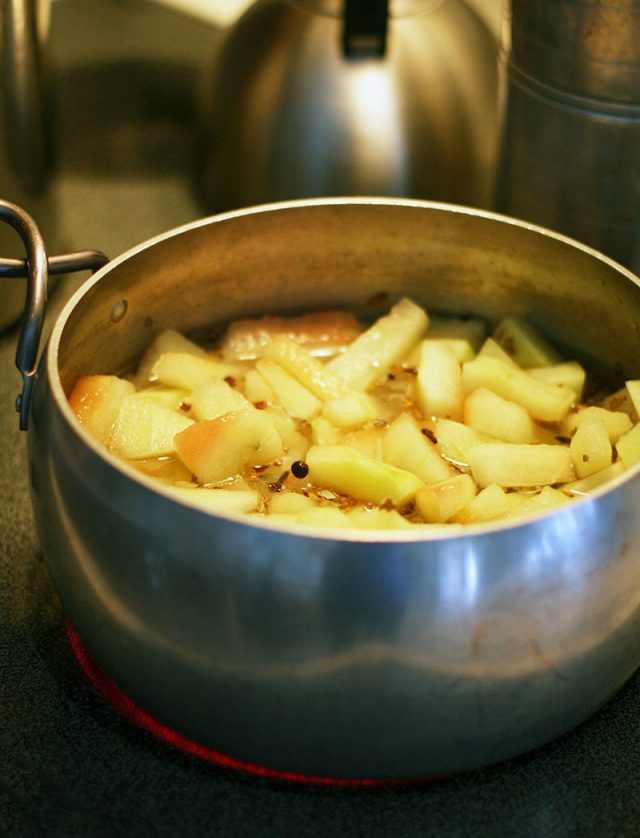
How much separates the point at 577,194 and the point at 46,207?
610 mm

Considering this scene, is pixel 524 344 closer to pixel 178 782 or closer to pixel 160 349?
pixel 160 349

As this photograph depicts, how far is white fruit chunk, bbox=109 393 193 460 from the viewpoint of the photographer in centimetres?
93

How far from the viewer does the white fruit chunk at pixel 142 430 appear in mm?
928

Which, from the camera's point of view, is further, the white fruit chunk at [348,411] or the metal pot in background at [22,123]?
the metal pot in background at [22,123]

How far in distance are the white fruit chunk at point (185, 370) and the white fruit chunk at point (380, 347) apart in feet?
0.35

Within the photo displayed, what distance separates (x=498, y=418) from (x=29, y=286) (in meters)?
0.41

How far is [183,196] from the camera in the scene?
5.02ft

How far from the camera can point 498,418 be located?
98cm

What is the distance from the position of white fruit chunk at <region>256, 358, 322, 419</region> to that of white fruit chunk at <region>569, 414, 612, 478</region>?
0.23 m

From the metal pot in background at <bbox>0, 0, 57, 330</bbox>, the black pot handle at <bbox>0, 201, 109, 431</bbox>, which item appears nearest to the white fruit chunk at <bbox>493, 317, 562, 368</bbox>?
the black pot handle at <bbox>0, 201, 109, 431</bbox>

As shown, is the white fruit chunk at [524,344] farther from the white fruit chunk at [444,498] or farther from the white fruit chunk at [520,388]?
the white fruit chunk at [444,498]

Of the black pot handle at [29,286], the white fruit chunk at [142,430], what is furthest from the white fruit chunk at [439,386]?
the black pot handle at [29,286]

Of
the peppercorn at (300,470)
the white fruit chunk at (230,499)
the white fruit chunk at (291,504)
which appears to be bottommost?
the peppercorn at (300,470)

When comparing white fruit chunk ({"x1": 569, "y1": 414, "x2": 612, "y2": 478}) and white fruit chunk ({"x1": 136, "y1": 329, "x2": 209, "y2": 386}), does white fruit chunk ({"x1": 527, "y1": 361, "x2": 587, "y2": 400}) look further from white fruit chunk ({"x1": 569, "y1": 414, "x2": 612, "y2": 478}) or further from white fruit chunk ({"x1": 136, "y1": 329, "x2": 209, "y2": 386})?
white fruit chunk ({"x1": 136, "y1": 329, "x2": 209, "y2": 386})
